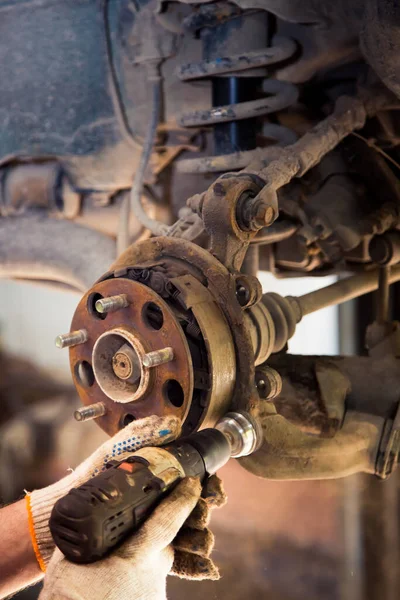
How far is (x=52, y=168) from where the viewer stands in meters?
1.43

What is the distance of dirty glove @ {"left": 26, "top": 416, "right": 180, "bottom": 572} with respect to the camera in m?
0.72

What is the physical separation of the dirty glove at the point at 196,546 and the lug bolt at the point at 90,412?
21 centimetres

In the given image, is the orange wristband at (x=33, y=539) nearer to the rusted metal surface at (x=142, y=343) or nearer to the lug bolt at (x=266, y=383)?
the rusted metal surface at (x=142, y=343)

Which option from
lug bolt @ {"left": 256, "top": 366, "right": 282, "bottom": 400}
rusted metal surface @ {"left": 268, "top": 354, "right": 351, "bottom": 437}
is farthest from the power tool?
rusted metal surface @ {"left": 268, "top": 354, "right": 351, "bottom": 437}

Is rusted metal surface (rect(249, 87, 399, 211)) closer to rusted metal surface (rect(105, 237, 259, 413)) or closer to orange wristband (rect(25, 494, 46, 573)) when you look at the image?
rusted metal surface (rect(105, 237, 259, 413))

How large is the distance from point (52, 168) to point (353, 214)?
0.65 meters

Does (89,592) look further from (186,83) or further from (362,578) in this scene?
(362,578)

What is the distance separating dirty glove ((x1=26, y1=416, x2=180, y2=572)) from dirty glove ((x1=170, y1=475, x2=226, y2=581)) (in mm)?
88

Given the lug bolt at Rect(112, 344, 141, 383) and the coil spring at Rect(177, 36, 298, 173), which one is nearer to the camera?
the lug bolt at Rect(112, 344, 141, 383)

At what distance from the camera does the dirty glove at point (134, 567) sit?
0.59 meters

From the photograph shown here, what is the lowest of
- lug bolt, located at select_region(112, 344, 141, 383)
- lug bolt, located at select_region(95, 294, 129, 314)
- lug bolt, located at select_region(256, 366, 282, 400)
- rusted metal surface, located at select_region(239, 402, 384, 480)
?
rusted metal surface, located at select_region(239, 402, 384, 480)

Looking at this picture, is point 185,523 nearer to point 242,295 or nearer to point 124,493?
point 124,493

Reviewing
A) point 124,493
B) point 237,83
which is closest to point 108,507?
point 124,493

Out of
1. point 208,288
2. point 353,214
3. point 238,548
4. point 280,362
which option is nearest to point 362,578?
point 238,548
